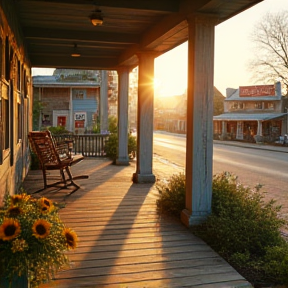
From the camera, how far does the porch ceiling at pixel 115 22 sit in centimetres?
492

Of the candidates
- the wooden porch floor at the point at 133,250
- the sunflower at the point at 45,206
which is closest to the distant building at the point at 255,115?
the wooden porch floor at the point at 133,250

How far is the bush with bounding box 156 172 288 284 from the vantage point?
3.46 meters

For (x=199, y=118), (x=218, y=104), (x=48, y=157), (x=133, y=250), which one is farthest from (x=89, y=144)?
(x=218, y=104)

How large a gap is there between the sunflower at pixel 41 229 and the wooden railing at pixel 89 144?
37.1 feet

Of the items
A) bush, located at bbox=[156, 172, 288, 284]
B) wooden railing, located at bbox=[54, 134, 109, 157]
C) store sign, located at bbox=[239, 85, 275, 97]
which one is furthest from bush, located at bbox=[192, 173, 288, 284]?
store sign, located at bbox=[239, 85, 275, 97]

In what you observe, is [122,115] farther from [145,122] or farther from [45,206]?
[45,206]

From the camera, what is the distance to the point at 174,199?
5438 millimetres

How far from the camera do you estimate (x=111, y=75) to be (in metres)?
24.2

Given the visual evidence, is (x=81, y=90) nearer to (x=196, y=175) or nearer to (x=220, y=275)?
(x=196, y=175)

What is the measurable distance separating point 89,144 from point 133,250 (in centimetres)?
1032

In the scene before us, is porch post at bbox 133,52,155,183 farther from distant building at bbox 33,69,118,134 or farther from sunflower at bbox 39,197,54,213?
distant building at bbox 33,69,118,134

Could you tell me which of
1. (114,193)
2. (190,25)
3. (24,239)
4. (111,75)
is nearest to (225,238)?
(24,239)

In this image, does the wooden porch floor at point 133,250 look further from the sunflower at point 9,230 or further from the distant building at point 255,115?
the distant building at point 255,115

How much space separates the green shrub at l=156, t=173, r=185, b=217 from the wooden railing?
8265mm
